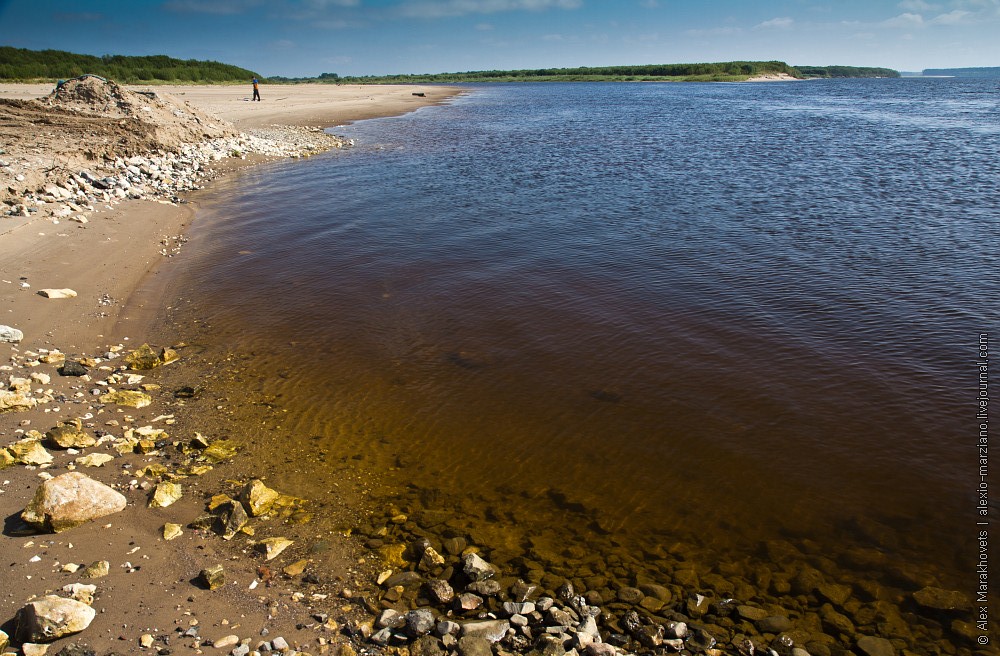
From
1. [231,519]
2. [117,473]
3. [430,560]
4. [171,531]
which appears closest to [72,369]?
[117,473]

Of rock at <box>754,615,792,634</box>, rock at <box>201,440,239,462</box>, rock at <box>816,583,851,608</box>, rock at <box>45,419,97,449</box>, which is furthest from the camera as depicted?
rock at <box>201,440,239,462</box>

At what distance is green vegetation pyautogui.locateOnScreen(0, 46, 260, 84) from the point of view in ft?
222

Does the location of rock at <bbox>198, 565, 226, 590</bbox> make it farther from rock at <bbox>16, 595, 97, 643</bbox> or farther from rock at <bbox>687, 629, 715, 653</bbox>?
rock at <bbox>687, 629, 715, 653</bbox>

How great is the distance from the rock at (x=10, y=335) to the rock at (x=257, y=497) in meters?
6.25

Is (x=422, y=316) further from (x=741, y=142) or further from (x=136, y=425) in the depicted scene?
(x=741, y=142)

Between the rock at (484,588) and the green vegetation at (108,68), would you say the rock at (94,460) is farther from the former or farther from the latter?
the green vegetation at (108,68)

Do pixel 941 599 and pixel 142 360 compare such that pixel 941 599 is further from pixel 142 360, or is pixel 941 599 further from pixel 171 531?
pixel 142 360

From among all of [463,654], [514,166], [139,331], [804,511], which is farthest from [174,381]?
[514,166]

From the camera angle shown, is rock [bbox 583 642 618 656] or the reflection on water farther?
the reflection on water

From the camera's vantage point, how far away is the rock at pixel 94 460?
7391 millimetres

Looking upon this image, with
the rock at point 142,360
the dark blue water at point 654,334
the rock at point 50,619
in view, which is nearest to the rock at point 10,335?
the rock at point 142,360

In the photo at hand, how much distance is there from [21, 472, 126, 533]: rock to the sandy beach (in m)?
0.12

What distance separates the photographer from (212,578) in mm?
5699

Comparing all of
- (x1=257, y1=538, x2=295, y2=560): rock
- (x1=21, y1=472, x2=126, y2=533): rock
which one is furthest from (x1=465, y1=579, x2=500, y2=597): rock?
(x1=21, y1=472, x2=126, y2=533): rock
